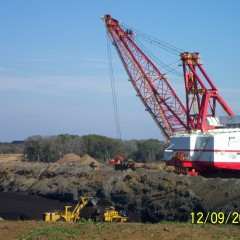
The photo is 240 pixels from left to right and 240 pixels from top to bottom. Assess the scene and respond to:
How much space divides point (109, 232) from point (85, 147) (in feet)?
344

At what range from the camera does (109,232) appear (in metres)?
16.2

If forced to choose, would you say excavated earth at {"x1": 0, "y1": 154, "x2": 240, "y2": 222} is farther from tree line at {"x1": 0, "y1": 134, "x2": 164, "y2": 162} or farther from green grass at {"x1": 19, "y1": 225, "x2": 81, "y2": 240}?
tree line at {"x1": 0, "y1": 134, "x2": 164, "y2": 162}

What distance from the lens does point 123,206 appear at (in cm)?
4603

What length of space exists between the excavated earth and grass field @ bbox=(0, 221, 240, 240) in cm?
1699

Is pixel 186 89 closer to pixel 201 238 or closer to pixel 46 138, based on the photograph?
pixel 201 238

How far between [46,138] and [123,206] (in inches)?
3194

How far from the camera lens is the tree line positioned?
115 meters

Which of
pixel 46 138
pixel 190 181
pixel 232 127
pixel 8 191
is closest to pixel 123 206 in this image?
pixel 190 181

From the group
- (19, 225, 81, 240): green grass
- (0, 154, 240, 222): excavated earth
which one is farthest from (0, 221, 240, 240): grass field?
(0, 154, 240, 222): excavated earth
